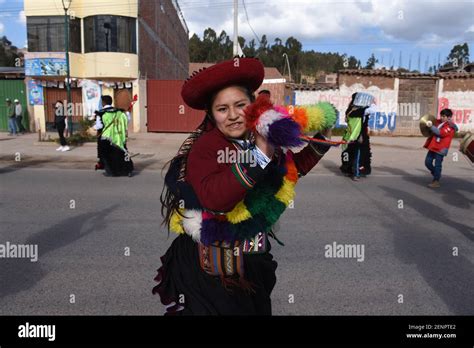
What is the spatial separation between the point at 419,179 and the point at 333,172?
77.7 inches

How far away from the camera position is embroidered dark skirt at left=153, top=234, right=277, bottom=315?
6.22ft

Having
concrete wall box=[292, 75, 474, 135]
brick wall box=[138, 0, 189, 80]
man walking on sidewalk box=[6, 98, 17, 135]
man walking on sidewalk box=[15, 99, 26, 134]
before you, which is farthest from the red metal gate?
man walking on sidewalk box=[6, 98, 17, 135]

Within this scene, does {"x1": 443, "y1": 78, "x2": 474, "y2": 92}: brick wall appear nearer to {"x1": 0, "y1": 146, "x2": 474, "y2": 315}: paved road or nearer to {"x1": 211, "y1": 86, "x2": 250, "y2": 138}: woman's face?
{"x1": 0, "y1": 146, "x2": 474, "y2": 315}: paved road

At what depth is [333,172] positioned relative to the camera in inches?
415

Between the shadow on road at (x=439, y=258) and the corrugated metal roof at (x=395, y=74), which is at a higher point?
the corrugated metal roof at (x=395, y=74)

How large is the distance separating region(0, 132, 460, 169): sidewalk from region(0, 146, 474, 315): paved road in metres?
2.76

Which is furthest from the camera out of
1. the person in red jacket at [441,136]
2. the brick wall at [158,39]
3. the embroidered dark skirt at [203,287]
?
the brick wall at [158,39]

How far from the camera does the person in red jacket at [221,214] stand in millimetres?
1793

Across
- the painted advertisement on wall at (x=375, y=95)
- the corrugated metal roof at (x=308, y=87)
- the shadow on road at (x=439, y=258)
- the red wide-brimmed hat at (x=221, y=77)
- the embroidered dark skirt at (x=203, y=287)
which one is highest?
the corrugated metal roof at (x=308, y=87)

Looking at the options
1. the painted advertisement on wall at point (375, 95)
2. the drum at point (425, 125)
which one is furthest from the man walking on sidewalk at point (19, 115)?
the drum at point (425, 125)

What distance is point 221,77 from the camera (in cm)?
179

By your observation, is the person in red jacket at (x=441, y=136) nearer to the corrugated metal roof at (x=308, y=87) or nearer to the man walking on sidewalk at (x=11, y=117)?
the corrugated metal roof at (x=308, y=87)

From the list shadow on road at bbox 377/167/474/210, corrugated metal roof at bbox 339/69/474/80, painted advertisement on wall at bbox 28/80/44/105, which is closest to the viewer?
shadow on road at bbox 377/167/474/210

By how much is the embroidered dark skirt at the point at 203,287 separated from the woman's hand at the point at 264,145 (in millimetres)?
613
